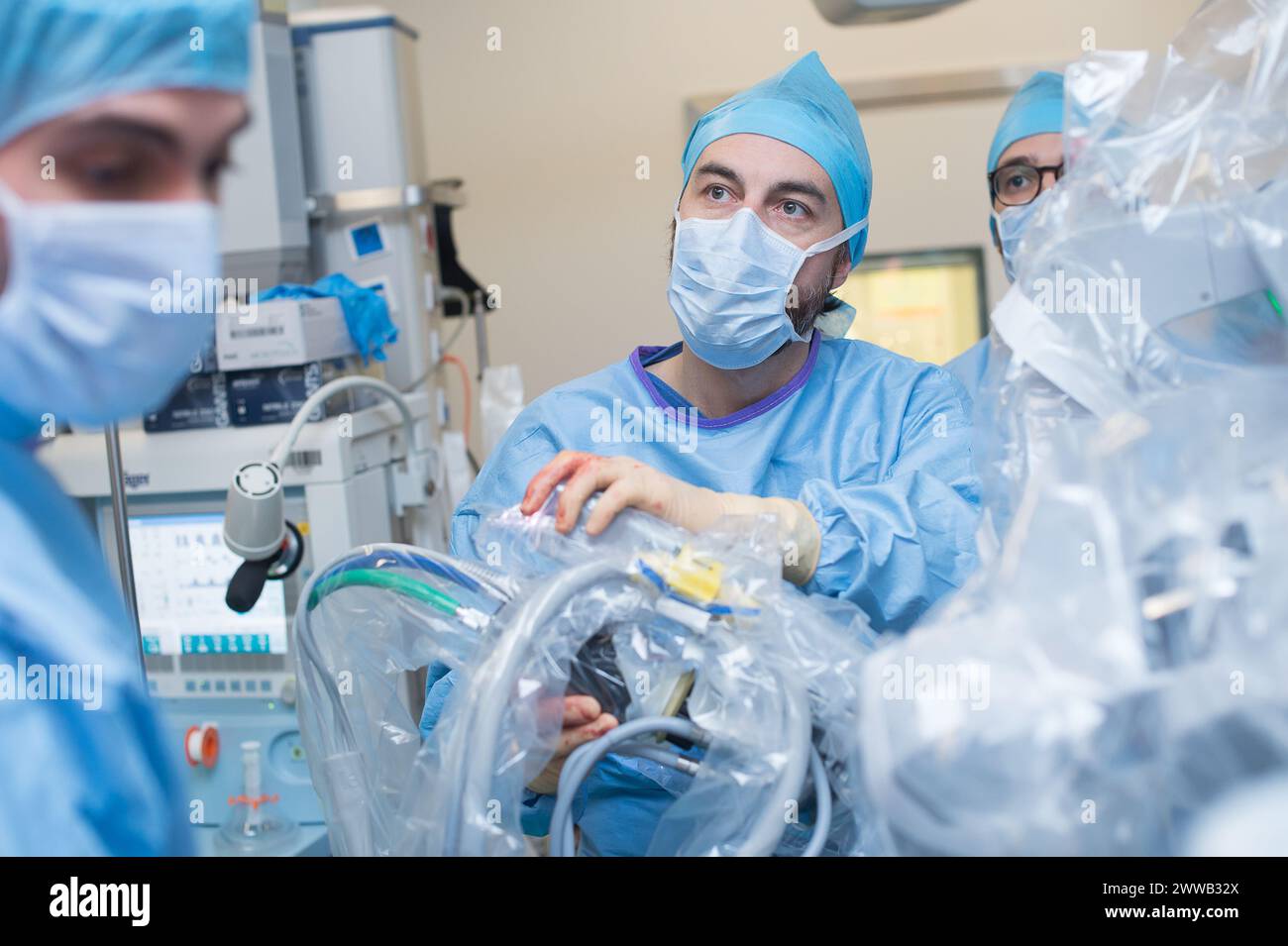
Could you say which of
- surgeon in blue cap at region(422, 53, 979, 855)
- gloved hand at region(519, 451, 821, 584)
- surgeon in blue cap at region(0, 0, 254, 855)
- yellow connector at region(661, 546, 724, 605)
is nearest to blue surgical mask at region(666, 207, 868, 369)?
surgeon in blue cap at region(422, 53, 979, 855)

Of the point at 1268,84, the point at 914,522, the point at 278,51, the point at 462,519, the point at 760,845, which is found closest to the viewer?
the point at 760,845

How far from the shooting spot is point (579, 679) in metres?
0.93

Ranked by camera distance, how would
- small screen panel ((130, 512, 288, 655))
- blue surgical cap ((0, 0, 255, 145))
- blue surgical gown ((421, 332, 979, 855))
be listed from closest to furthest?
blue surgical cap ((0, 0, 255, 145)), blue surgical gown ((421, 332, 979, 855)), small screen panel ((130, 512, 288, 655))

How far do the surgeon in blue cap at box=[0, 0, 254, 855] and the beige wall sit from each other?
9.33 ft

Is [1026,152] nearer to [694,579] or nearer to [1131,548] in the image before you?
[694,579]

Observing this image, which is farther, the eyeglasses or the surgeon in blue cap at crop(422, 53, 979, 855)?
the eyeglasses

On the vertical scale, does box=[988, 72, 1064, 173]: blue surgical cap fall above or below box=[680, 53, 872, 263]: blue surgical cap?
above

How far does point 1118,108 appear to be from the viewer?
2.90ft

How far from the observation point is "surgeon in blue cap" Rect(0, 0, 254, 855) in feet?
1.64

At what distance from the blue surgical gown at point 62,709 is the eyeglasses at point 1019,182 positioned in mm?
1755

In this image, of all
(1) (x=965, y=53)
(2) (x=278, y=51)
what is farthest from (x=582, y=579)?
(1) (x=965, y=53)

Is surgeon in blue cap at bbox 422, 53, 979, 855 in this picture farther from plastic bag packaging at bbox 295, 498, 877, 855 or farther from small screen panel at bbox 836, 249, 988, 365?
small screen panel at bbox 836, 249, 988, 365

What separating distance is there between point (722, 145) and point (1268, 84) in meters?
0.70

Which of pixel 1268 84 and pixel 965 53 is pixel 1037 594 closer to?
pixel 1268 84
